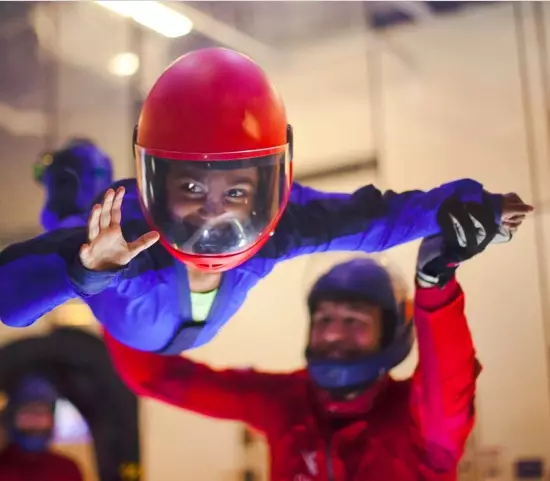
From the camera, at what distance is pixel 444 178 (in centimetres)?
105

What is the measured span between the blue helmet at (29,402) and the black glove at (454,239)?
0.58 m

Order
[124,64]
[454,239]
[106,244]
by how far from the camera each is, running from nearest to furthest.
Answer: [106,244], [454,239], [124,64]

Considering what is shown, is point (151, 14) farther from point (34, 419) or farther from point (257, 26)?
point (34, 419)

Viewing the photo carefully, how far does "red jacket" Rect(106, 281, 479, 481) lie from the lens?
99 cm

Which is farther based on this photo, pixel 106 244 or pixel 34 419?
pixel 34 419

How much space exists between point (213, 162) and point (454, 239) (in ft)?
1.19

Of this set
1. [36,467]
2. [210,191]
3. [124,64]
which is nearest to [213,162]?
[210,191]

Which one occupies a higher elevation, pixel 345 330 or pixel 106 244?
pixel 106 244

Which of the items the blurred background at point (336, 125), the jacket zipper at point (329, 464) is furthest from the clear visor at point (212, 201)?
the jacket zipper at point (329, 464)

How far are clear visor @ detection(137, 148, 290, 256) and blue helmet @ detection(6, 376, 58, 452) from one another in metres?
0.31

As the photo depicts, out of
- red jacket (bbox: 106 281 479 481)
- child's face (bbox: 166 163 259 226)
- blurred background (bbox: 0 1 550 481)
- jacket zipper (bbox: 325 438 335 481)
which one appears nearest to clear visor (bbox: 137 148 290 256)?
child's face (bbox: 166 163 259 226)

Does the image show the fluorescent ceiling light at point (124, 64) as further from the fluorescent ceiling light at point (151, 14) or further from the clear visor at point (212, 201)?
the clear visor at point (212, 201)

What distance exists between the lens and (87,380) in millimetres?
1057

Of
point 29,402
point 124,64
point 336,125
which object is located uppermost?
point 124,64
